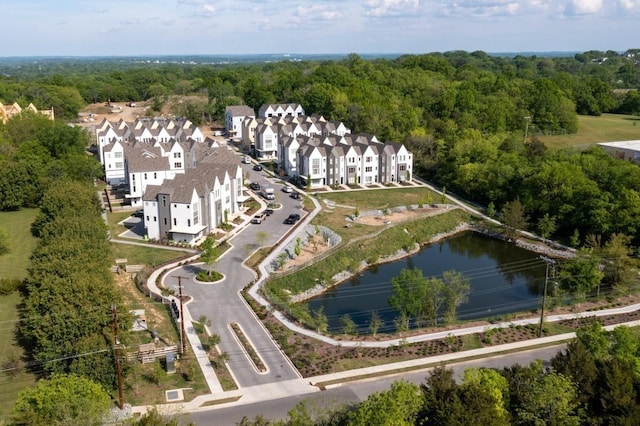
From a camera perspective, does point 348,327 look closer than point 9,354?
No

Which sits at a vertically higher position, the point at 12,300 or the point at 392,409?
the point at 392,409

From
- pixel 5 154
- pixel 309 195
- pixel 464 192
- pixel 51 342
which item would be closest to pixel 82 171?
pixel 5 154

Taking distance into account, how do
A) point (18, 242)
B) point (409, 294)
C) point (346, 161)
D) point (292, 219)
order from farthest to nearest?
point (346, 161) → point (292, 219) → point (18, 242) → point (409, 294)

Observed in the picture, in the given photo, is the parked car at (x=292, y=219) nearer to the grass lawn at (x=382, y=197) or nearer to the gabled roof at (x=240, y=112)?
the grass lawn at (x=382, y=197)

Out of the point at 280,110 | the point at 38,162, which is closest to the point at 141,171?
the point at 38,162

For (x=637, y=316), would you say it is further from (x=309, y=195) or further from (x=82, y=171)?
(x=82, y=171)

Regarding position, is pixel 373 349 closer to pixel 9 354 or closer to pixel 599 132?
pixel 9 354

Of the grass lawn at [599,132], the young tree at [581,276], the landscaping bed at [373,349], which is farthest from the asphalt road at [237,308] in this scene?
the grass lawn at [599,132]
